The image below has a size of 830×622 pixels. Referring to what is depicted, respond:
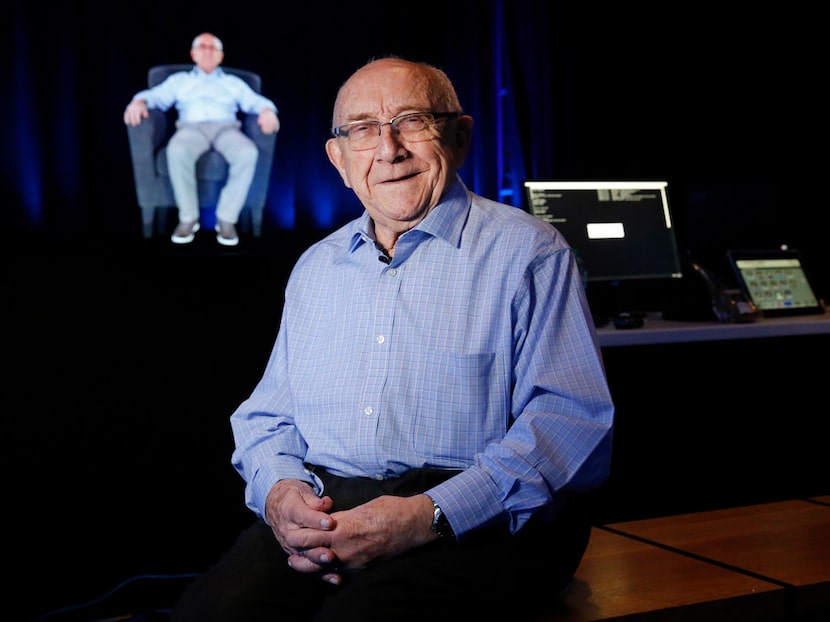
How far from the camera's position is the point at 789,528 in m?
1.88

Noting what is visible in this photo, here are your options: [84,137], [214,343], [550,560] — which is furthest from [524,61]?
[550,560]

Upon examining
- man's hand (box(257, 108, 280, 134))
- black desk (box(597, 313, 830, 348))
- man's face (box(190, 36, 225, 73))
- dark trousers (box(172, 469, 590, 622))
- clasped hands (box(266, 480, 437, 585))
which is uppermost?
man's face (box(190, 36, 225, 73))

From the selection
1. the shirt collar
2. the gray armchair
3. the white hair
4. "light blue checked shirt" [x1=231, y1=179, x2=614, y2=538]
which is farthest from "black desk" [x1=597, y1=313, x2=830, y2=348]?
the white hair

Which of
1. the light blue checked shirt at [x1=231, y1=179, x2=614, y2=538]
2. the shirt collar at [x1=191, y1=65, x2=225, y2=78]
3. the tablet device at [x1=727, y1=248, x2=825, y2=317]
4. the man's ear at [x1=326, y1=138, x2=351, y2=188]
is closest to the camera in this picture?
the light blue checked shirt at [x1=231, y1=179, x2=614, y2=538]

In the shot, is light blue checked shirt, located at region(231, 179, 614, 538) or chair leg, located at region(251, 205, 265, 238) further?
chair leg, located at region(251, 205, 265, 238)

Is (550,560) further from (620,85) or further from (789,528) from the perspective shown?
(620,85)

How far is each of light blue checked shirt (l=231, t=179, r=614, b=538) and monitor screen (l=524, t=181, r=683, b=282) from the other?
1376mm

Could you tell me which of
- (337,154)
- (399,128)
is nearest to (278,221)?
(337,154)

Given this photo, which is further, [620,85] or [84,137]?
[620,85]

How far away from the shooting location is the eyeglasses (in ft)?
5.09

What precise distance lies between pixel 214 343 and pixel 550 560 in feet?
5.39

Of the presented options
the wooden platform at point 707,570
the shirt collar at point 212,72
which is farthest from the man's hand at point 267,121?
the wooden platform at point 707,570

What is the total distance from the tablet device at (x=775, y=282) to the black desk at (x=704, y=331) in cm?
9

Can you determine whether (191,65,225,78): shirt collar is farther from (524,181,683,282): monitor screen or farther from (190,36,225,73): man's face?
(524,181,683,282): monitor screen
